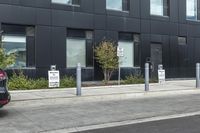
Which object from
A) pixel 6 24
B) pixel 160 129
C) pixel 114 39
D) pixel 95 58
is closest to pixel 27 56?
pixel 6 24

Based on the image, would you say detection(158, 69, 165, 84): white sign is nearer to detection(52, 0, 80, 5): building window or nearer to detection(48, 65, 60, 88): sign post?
detection(48, 65, 60, 88): sign post

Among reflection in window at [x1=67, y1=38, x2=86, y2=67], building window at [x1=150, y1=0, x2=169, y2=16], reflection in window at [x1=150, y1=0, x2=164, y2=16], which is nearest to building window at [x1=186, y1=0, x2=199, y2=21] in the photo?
building window at [x1=150, y1=0, x2=169, y2=16]

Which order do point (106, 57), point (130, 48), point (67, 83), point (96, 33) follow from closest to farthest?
point (67, 83) < point (106, 57) < point (96, 33) < point (130, 48)

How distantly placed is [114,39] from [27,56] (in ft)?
18.3

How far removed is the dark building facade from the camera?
21.2 metres

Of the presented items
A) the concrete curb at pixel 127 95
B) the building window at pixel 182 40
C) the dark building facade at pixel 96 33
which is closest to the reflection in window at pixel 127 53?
the dark building facade at pixel 96 33

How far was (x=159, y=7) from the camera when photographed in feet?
91.0

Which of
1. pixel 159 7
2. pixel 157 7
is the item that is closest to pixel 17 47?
pixel 157 7

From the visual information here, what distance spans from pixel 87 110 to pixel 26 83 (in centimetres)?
622

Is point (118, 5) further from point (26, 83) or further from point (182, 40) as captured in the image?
point (26, 83)

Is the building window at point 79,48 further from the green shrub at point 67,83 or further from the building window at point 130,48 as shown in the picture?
the building window at point 130,48

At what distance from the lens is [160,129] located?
10.1 meters

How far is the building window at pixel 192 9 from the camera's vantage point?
97.2ft

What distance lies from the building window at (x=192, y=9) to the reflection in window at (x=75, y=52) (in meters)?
9.59
